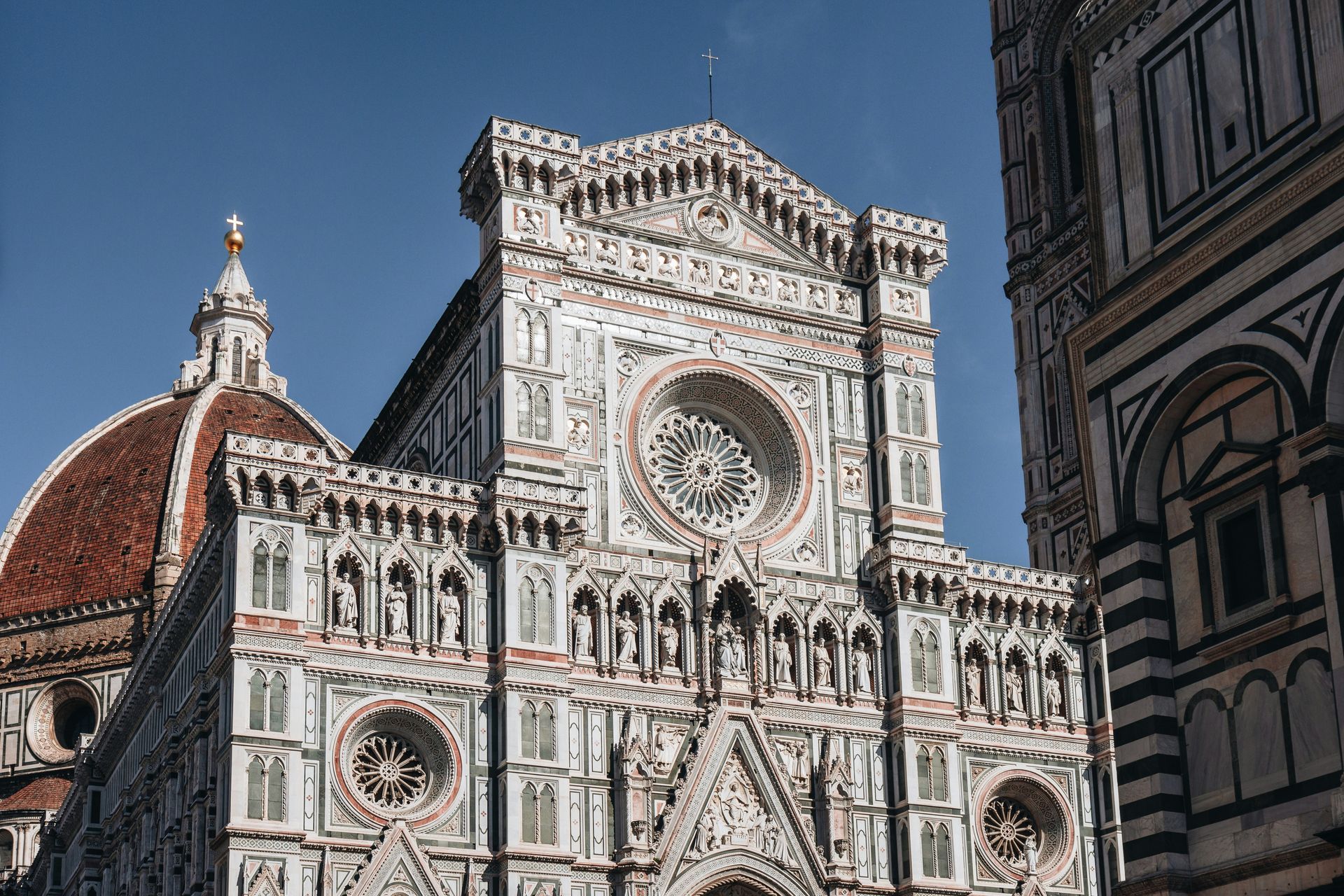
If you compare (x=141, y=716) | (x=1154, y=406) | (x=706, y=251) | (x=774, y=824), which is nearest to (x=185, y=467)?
(x=141, y=716)

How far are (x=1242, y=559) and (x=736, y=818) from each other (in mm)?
18872

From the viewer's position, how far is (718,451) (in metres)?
39.0

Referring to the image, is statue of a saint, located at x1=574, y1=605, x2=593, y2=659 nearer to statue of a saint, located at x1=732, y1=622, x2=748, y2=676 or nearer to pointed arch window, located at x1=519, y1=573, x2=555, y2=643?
pointed arch window, located at x1=519, y1=573, x2=555, y2=643

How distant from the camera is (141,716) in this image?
141ft

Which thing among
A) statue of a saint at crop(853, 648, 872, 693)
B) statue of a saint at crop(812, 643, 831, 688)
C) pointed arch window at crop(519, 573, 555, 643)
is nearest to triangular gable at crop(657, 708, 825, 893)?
statue of a saint at crop(812, 643, 831, 688)

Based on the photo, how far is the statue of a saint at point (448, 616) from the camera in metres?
34.1

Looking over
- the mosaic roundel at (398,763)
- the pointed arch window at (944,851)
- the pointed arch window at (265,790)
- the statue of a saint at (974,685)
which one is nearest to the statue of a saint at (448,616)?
the mosaic roundel at (398,763)

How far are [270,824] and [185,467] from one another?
137 ft

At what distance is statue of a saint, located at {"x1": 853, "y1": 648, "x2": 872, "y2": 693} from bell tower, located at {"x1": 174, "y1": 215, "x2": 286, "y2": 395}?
48065 mm

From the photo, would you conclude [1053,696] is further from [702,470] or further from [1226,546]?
[1226,546]

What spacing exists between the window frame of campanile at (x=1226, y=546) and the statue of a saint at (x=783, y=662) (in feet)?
63.4

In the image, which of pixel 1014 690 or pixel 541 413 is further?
pixel 1014 690

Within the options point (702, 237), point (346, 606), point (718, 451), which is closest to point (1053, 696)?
point (718, 451)

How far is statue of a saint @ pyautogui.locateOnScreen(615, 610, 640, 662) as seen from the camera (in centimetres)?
3534
